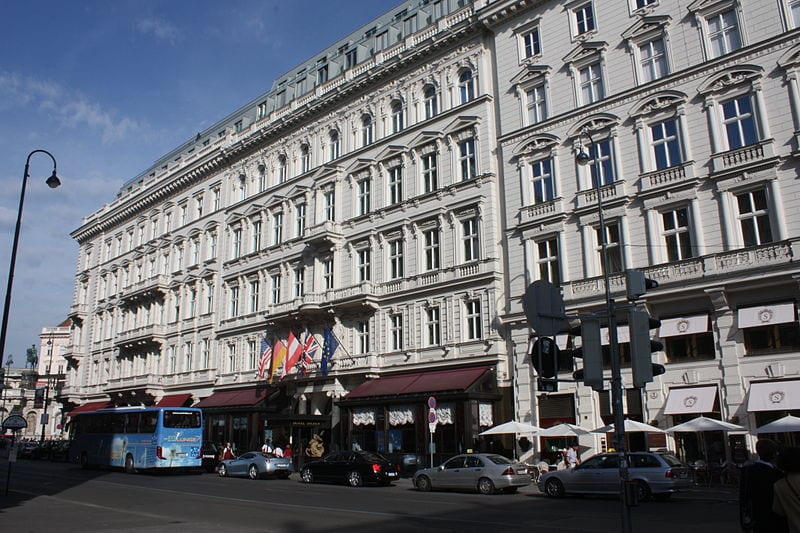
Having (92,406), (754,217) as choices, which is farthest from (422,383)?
(92,406)

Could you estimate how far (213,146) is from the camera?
2200 inches

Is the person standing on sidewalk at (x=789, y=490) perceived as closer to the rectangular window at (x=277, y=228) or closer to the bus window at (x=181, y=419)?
the bus window at (x=181, y=419)

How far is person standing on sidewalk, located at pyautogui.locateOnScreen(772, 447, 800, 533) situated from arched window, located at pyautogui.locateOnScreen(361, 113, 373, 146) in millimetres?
37904

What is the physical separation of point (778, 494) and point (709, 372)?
21972 millimetres

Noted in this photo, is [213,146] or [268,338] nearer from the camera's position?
[268,338]

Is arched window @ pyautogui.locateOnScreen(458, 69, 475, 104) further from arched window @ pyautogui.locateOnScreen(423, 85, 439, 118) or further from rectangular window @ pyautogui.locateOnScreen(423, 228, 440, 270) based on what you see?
rectangular window @ pyautogui.locateOnScreen(423, 228, 440, 270)

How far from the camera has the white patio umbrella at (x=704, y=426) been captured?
2423 cm

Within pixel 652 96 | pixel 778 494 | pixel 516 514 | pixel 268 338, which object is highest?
pixel 652 96

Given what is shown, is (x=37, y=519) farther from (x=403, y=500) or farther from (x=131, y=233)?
(x=131, y=233)

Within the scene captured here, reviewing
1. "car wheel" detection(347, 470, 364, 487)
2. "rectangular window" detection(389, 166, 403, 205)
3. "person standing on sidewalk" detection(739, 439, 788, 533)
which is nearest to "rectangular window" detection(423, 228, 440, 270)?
"rectangular window" detection(389, 166, 403, 205)

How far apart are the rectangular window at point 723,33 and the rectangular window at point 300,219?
2694cm

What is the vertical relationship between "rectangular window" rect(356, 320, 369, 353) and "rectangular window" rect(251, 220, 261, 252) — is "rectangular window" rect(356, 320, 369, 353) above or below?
below

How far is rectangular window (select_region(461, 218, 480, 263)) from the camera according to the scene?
3534 centimetres

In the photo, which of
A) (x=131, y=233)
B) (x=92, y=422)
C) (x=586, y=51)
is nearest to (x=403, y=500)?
(x=586, y=51)
